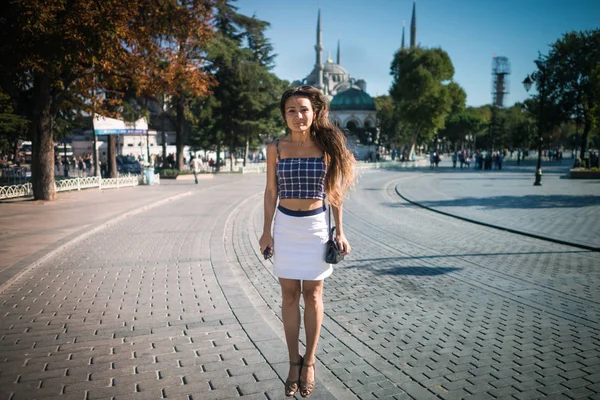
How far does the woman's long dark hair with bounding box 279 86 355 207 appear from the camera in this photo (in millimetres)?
3318

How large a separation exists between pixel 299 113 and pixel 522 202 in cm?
1451

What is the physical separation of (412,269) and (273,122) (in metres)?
32.6

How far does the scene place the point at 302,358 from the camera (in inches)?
130

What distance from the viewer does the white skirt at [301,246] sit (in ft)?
10.3

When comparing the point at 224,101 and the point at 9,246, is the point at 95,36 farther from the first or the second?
the point at 224,101

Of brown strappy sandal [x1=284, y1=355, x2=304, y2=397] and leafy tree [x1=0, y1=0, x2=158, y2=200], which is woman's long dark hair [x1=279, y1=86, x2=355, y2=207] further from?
leafy tree [x1=0, y1=0, x2=158, y2=200]

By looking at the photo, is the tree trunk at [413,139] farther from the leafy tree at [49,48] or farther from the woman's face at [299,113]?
the woman's face at [299,113]

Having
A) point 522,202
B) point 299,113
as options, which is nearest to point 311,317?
point 299,113

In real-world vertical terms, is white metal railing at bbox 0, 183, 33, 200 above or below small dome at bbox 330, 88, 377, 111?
below

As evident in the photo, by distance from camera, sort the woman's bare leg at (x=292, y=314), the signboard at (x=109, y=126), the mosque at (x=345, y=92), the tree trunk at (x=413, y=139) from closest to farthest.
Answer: the woman's bare leg at (x=292, y=314)
the signboard at (x=109, y=126)
the tree trunk at (x=413, y=139)
the mosque at (x=345, y=92)

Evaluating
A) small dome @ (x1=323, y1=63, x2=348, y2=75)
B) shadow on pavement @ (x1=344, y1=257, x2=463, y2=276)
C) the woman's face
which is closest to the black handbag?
the woman's face

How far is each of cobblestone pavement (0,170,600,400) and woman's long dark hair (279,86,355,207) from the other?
57.3 inches

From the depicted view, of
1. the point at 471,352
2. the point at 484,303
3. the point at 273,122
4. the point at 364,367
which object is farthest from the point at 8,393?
the point at 273,122

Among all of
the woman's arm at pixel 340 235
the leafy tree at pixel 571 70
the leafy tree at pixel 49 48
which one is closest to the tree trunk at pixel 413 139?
the leafy tree at pixel 571 70
